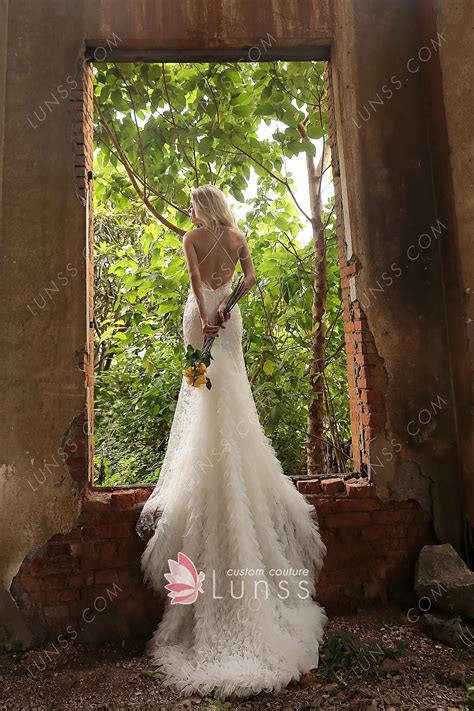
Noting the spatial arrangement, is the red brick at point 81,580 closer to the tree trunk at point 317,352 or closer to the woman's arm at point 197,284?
the woman's arm at point 197,284

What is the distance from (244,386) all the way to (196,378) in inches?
14.0

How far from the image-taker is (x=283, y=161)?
4949 millimetres

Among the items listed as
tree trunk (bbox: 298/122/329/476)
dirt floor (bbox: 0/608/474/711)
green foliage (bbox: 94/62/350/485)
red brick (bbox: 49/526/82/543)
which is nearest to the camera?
dirt floor (bbox: 0/608/474/711)

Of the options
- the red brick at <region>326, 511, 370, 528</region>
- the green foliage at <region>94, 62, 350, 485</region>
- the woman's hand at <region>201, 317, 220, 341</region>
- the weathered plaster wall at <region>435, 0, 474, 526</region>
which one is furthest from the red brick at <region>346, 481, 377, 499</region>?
the woman's hand at <region>201, 317, 220, 341</region>

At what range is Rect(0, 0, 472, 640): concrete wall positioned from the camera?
3.23 metres

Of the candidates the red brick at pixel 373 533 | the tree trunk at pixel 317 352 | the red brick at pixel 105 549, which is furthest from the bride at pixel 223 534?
the tree trunk at pixel 317 352

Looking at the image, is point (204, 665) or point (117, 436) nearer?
point (204, 665)

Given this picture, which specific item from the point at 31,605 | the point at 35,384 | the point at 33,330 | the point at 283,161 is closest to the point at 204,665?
the point at 31,605

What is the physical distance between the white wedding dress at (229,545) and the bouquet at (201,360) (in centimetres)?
8

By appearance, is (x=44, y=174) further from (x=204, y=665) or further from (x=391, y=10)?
(x=204, y=665)

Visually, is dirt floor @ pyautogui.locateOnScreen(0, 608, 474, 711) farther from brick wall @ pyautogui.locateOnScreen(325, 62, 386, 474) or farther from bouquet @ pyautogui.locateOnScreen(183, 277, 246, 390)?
bouquet @ pyautogui.locateOnScreen(183, 277, 246, 390)

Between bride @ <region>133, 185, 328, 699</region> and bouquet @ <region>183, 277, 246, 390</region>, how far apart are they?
6cm

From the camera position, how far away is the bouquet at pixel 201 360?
3023 millimetres

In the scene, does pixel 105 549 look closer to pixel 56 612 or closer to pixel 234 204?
pixel 56 612
